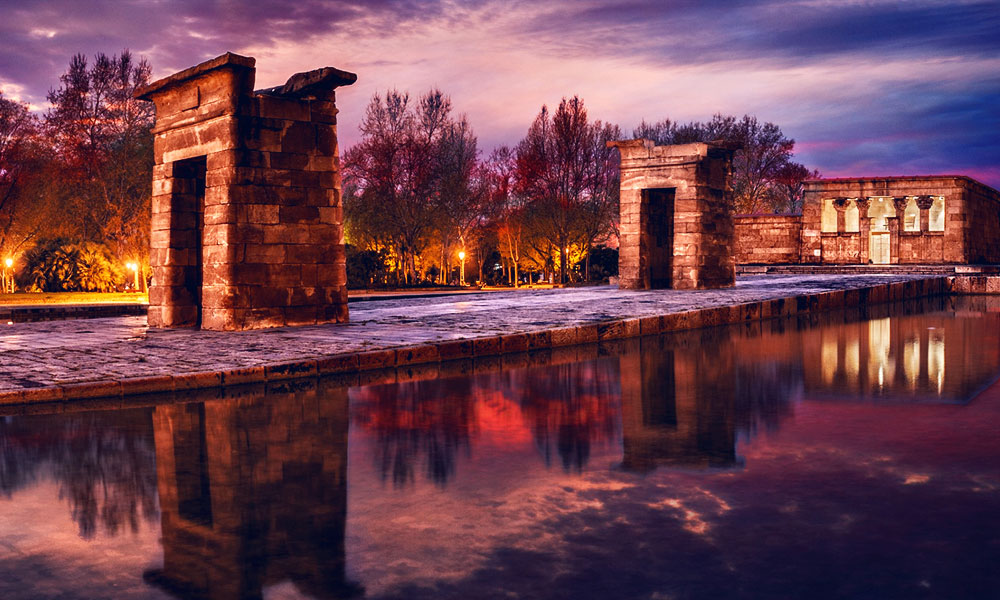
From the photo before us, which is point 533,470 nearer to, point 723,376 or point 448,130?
point 723,376

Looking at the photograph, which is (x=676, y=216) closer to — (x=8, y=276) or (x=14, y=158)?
(x=14, y=158)

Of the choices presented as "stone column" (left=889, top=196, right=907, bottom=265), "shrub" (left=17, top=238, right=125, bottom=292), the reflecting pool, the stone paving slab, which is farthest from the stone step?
the reflecting pool

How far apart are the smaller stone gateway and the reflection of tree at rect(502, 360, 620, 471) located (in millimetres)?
12423

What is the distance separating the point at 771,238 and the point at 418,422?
135ft

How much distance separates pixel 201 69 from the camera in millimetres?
12477

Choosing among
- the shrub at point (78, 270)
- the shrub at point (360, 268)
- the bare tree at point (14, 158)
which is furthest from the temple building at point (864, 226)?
the bare tree at point (14, 158)

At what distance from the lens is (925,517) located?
3.84 m

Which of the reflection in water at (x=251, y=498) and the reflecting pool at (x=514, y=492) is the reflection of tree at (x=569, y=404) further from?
the reflection in water at (x=251, y=498)

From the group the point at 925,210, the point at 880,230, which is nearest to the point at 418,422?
the point at 925,210

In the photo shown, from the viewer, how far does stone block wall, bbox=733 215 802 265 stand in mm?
44375

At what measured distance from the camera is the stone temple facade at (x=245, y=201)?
12062 mm

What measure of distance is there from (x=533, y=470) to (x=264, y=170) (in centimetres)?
869

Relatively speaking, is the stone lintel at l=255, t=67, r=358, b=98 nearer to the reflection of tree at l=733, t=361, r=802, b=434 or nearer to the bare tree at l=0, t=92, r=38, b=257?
the reflection of tree at l=733, t=361, r=802, b=434

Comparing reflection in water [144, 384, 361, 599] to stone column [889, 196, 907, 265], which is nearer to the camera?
reflection in water [144, 384, 361, 599]
